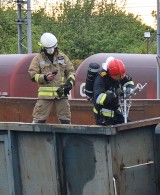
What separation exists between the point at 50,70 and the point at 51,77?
30 centimetres

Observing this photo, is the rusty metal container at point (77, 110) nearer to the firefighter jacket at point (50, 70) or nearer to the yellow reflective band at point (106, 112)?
the firefighter jacket at point (50, 70)

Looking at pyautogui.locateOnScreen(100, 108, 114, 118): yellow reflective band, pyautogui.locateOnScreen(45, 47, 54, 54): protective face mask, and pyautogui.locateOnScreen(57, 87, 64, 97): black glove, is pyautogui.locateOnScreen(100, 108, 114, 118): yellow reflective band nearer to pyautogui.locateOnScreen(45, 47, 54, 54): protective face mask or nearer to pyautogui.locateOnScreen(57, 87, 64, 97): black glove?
pyautogui.locateOnScreen(57, 87, 64, 97): black glove

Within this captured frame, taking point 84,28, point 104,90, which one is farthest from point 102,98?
point 84,28

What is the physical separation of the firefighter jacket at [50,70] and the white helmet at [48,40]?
23 centimetres

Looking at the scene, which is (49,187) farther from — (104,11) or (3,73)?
(104,11)

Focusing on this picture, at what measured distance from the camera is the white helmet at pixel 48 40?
7.24 metres

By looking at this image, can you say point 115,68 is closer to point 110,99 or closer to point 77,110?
point 110,99

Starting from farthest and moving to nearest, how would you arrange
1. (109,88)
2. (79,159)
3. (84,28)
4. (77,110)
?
(84,28) → (77,110) → (109,88) → (79,159)

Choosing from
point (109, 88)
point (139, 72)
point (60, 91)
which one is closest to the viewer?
point (109, 88)

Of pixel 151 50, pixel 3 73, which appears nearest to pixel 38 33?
pixel 151 50

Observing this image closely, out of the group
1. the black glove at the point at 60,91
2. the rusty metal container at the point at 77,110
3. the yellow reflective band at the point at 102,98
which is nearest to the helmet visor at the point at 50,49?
the black glove at the point at 60,91

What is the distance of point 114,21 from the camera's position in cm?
4794

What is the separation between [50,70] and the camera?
7.53 meters

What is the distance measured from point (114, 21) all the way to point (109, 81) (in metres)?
42.0
